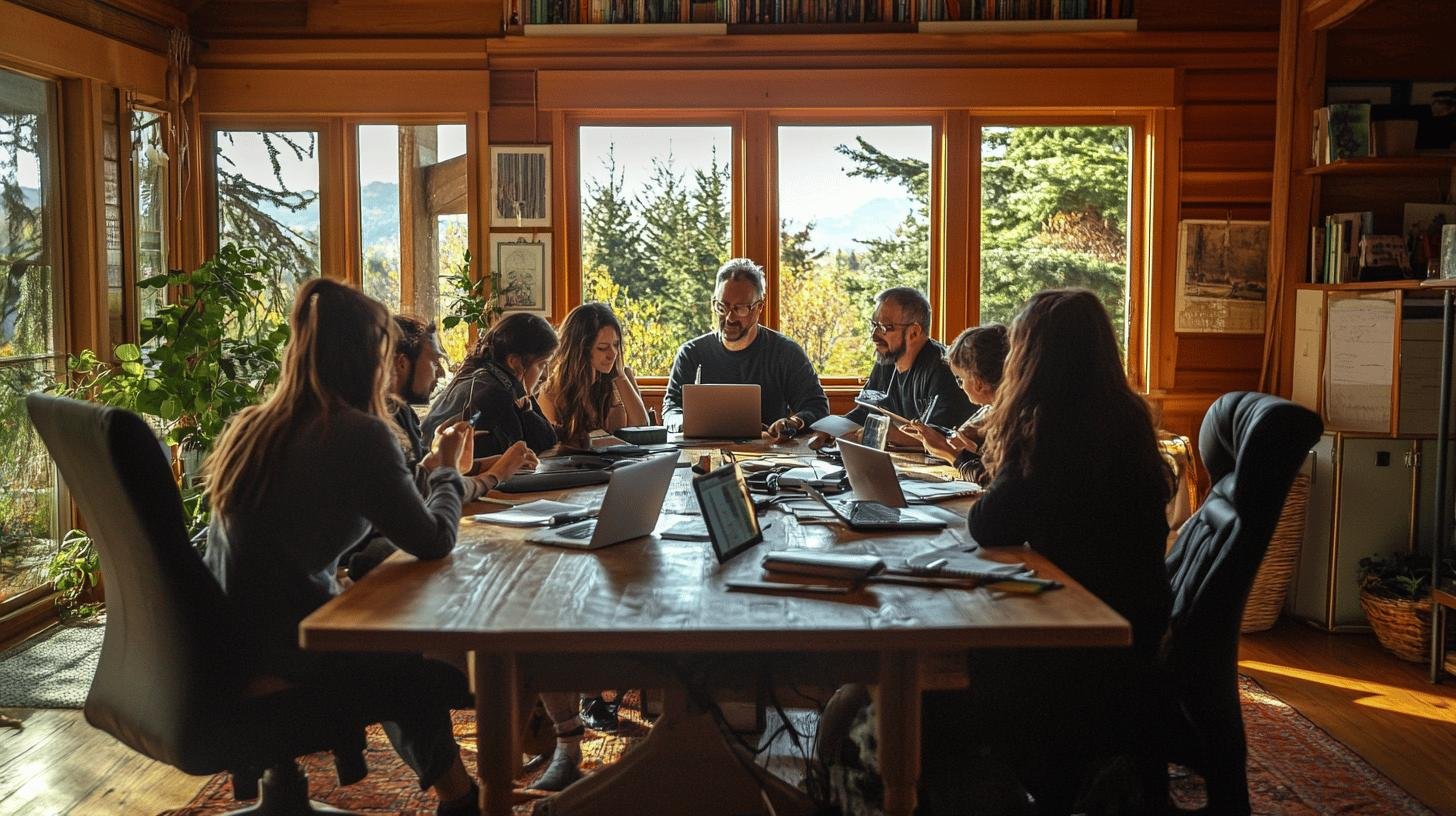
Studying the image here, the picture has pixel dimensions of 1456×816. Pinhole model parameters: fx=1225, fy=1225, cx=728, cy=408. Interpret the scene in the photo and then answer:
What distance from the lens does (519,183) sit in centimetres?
562

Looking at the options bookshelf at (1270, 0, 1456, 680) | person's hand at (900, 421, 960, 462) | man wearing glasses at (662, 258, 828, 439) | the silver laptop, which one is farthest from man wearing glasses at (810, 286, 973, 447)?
bookshelf at (1270, 0, 1456, 680)

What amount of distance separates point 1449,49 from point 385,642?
4.98 meters

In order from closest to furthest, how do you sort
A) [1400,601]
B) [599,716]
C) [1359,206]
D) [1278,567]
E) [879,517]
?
[879,517] → [599,716] → [1400,601] → [1278,567] → [1359,206]

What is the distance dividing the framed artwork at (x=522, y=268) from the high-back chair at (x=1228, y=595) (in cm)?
384

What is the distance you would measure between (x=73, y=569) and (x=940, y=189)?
3.95m

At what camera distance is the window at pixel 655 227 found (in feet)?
18.8

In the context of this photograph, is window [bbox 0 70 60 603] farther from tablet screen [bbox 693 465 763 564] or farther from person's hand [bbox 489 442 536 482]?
tablet screen [bbox 693 465 763 564]

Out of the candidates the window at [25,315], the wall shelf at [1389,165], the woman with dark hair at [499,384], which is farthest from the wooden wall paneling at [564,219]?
the wall shelf at [1389,165]

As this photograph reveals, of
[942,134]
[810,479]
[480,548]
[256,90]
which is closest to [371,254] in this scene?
[256,90]

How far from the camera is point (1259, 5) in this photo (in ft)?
17.9

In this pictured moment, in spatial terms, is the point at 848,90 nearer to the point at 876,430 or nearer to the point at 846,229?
the point at 846,229

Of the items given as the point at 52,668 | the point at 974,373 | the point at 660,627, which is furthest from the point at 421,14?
the point at 660,627

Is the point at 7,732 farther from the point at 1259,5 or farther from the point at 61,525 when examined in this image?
the point at 1259,5

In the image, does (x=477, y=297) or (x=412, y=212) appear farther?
(x=412, y=212)
